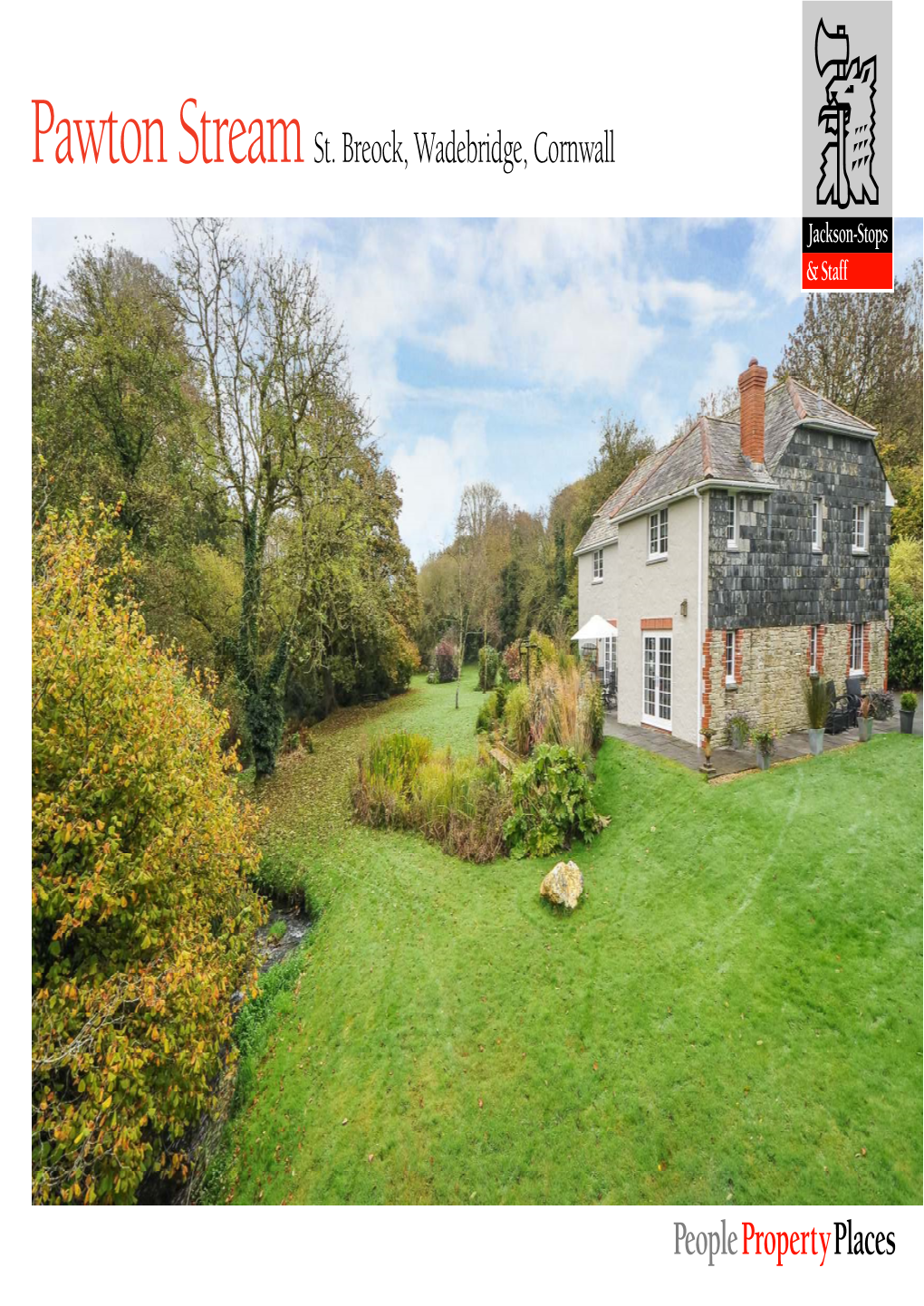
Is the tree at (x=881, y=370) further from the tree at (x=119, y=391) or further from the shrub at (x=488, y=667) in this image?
the tree at (x=119, y=391)

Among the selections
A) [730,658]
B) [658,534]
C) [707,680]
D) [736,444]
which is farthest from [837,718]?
[736,444]

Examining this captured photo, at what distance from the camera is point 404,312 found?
232 inches

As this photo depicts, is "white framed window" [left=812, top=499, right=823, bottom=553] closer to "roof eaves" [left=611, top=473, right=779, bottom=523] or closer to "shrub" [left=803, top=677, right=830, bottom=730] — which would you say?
"roof eaves" [left=611, top=473, right=779, bottom=523]

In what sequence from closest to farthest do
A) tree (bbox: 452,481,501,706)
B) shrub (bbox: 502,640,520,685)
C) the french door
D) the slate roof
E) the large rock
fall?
the large rock < the slate roof < the french door < shrub (bbox: 502,640,520,685) < tree (bbox: 452,481,501,706)

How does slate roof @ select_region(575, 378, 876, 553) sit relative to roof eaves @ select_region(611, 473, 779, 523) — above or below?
above

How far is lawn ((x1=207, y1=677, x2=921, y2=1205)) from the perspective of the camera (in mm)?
2865

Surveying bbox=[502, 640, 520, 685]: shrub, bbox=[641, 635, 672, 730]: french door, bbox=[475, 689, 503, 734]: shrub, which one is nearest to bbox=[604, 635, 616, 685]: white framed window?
bbox=[502, 640, 520, 685]: shrub

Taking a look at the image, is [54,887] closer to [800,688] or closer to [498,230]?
[498,230]

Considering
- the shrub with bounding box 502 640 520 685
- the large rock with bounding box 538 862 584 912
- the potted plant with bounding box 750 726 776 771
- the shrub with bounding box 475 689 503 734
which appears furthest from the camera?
the shrub with bounding box 502 640 520 685

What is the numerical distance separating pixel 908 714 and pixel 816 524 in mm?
3659

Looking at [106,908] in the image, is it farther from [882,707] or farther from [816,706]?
[882,707]

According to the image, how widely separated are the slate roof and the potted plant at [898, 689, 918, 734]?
4.12 meters

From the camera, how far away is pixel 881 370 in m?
9.66
